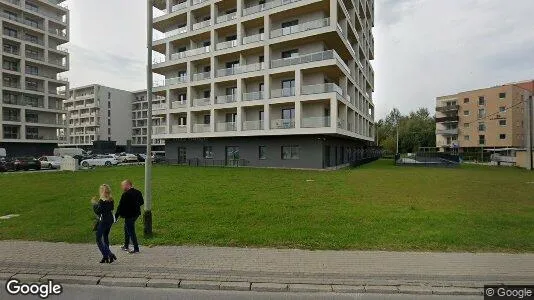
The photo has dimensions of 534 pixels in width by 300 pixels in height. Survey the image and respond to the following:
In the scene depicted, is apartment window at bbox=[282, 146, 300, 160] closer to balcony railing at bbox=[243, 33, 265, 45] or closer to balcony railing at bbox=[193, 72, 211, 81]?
balcony railing at bbox=[243, 33, 265, 45]

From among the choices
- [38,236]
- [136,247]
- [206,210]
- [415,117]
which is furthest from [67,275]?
[415,117]

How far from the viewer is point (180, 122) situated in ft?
124

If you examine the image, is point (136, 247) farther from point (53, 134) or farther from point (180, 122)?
point (53, 134)

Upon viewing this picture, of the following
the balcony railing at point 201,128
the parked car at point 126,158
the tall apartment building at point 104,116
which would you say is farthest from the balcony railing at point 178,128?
the tall apartment building at point 104,116

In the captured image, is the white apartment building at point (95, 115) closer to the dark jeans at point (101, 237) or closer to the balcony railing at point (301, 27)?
the balcony railing at point (301, 27)

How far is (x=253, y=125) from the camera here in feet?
101

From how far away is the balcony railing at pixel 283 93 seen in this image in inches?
1131

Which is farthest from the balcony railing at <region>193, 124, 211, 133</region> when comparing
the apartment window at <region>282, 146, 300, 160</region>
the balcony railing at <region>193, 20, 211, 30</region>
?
the balcony railing at <region>193, 20, 211, 30</region>

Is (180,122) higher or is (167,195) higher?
(180,122)

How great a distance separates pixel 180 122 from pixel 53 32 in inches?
1469

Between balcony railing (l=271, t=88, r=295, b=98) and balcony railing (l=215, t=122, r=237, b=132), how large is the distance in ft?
17.6

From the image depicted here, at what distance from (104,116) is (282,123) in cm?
7732

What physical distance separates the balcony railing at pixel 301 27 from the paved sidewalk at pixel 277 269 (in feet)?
82.7

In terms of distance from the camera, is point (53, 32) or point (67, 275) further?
point (53, 32)
